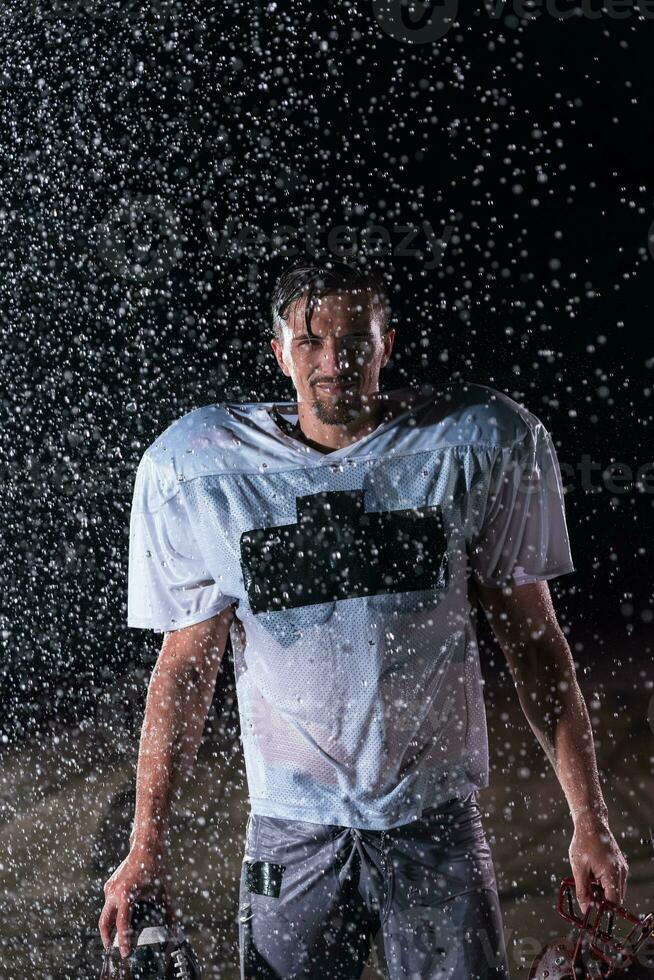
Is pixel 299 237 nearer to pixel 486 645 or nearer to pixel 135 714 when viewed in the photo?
pixel 135 714

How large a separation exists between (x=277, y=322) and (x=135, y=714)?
3.95 metres

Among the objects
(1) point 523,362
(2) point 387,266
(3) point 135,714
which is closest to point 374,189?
(2) point 387,266

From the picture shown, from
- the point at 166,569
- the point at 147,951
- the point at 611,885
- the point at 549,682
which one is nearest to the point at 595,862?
the point at 611,885

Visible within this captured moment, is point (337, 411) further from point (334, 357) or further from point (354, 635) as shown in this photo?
point (354, 635)

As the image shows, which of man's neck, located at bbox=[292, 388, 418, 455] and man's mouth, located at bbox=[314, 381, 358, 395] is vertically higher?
man's mouth, located at bbox=[314, 381, 358, 395]

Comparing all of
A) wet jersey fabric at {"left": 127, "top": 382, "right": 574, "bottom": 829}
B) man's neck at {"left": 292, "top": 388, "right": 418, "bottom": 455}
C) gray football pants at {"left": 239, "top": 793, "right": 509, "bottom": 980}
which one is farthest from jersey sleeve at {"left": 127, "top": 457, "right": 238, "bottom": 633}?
gray football pants at {"left": 239, "top": 793, "right": 509, "bottom": 980}

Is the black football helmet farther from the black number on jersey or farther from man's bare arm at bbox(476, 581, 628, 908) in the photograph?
man's bare arm at bbox(476, 581, 628, 908)

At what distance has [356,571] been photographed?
3.81 ft

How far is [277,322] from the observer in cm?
125

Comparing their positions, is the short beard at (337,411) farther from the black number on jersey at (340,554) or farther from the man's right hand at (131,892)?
the man's right hand at (131,892)

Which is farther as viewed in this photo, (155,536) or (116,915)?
(155,536)

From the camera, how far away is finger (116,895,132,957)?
1054 mm

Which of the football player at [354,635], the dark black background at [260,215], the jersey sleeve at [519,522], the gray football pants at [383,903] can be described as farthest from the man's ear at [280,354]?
the dark black background at [260,215]

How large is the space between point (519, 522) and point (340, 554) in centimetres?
24
